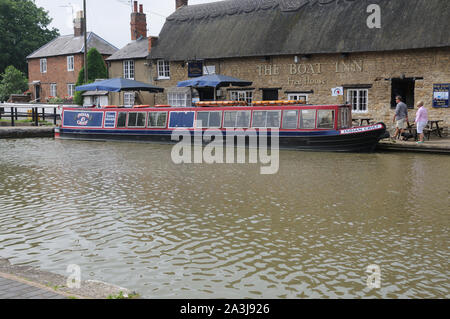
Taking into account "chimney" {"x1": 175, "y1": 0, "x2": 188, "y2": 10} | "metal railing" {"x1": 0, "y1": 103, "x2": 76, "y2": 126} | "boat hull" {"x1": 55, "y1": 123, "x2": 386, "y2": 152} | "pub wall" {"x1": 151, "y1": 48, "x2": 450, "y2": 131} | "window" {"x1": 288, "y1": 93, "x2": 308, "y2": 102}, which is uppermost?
"chimney" {"x1": 175, "y1": 0, "x2": 188, "y2": 10}

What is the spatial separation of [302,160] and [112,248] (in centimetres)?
955

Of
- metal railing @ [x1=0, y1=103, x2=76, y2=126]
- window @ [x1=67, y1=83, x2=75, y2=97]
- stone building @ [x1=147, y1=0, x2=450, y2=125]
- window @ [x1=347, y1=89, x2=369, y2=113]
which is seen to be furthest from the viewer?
window @ [x1=67, y1=83, x2=75, y2=97]

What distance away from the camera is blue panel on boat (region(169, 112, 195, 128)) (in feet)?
66.8

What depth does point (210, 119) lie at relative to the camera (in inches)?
784

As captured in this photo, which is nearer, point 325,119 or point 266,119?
point 325,119

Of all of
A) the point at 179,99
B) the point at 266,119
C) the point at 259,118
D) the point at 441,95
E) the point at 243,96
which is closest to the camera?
the point at 266,119

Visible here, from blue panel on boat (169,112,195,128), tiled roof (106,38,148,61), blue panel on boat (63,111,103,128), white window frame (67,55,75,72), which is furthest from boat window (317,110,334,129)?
white window frame (67,55,75,72)

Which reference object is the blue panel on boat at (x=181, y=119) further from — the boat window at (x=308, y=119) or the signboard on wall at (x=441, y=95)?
the signboard on wall at (x=441, y=95)

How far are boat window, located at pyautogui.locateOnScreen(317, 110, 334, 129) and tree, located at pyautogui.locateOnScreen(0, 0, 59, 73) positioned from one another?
43.4 meters

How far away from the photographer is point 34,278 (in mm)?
4590

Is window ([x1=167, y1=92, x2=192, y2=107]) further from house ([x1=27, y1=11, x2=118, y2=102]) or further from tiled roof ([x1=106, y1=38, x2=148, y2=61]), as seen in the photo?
house ([x1=27, y1=11, x2=118, y2=102])

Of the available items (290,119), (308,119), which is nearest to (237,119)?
(290,119)

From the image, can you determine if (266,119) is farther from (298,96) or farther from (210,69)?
(210,69)

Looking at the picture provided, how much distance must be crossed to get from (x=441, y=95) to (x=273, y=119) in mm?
7140
